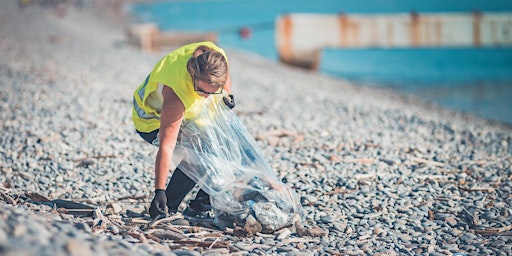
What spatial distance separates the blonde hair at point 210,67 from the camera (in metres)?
4.22

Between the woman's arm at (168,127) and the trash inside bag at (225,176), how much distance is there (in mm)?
298

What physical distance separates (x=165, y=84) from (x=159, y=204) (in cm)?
93

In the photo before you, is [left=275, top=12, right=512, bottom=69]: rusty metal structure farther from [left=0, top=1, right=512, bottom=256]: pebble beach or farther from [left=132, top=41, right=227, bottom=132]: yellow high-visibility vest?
[left=132, top=41, right=227, bottom=132]: yellow high-visibility vest

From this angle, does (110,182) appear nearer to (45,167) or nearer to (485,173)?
(45,167)

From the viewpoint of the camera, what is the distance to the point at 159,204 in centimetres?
470

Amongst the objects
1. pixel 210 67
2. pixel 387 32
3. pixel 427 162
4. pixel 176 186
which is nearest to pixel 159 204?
pixel 176 186

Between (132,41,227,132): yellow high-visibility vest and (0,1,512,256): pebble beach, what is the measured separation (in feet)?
2.65

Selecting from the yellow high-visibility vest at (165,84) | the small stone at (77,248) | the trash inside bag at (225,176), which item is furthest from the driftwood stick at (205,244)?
the small stone at (77,248)

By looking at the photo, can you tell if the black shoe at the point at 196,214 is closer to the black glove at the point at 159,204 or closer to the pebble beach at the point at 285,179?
the pebble beach at the point at 285,179

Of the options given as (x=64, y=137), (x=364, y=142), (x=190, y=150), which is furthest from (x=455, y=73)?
(x=190, y=150)

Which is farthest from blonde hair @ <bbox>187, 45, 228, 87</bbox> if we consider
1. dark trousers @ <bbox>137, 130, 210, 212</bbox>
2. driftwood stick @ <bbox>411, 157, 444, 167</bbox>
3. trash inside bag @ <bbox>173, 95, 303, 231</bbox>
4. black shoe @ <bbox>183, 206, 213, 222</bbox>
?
driftwood stick @ <bbox>411, 157, 444, 167</bbox>

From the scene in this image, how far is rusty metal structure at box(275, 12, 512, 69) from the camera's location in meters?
20.0

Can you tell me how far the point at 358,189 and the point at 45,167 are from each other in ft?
10.3

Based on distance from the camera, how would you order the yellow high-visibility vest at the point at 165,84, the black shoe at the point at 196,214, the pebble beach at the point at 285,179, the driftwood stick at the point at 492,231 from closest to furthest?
the yellow high-visibility vest at the point at 165,84 < the pebble beach at the point at 285,179 < the driftwood stick at the point at 492,231 < the black shoe at the point at 196,214
